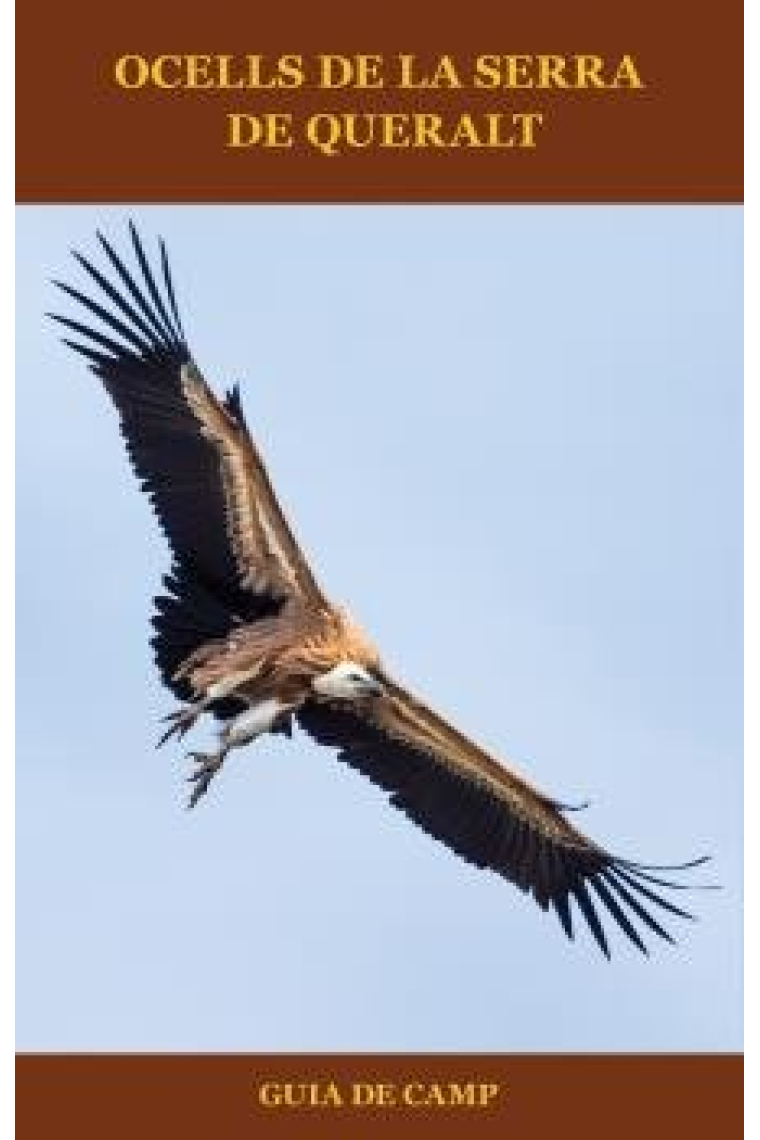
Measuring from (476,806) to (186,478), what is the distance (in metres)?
2.92

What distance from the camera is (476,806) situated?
1539cm

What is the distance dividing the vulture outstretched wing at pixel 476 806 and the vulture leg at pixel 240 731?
95 cm

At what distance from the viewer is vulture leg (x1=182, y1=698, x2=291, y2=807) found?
13.6m

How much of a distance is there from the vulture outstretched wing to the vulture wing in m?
1.33

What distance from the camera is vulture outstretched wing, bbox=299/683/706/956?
Answer: 15141 millimetres

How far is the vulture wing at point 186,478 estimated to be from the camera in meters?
13.8

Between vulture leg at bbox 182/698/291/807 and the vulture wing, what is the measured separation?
0.33 meters

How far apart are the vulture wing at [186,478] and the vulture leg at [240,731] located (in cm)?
33

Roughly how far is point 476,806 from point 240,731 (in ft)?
6.89

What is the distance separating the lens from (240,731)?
13.8 metres

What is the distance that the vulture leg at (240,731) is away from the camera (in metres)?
13.6
